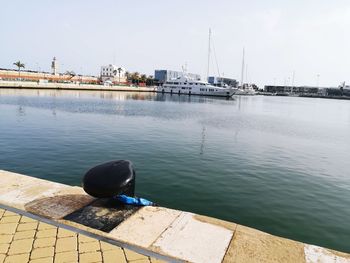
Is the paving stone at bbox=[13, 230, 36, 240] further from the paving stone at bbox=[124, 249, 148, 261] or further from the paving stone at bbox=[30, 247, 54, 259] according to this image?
the paving stone at bbox=[124, 249, 148, 261]

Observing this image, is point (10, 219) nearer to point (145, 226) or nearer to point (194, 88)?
point (145, 226)

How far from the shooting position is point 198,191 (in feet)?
32.1

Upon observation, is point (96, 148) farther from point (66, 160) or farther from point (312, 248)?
point (312, 248)

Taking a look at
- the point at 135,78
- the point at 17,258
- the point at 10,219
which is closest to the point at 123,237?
the point at 17,258

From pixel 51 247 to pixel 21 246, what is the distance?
0.44 m

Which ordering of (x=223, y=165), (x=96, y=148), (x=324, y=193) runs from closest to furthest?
1. (x=324, y=193)
2. (x=223, y=165)
3. (x=96, y=148)

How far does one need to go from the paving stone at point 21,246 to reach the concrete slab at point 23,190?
1.22 metres

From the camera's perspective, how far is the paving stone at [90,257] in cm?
376

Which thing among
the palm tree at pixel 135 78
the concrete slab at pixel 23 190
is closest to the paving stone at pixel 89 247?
the concrete slab at pixel 23 190

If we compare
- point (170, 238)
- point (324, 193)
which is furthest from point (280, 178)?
point (170, 238)

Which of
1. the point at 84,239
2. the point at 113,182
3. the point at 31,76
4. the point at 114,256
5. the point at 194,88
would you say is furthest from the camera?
the point at 31,76

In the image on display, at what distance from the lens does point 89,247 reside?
13.3ft

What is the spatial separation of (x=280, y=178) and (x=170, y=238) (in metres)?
8.69

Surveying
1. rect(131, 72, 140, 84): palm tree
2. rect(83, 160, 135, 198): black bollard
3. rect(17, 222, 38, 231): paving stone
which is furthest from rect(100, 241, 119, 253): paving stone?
rect(131, 72, 140, 84): palm tree
